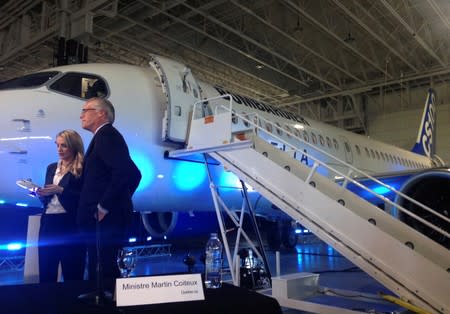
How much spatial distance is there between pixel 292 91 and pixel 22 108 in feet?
55.7

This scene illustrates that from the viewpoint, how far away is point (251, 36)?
14.9 m

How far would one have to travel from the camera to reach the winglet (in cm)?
1534

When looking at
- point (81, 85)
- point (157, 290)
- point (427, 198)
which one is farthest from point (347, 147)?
point (157, 290)

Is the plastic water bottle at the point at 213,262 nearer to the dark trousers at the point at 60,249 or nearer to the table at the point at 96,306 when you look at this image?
the table at the point at 96,306

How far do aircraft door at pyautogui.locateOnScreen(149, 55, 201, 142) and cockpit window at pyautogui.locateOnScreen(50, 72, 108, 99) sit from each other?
76cm

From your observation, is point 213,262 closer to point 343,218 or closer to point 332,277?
point 343,218

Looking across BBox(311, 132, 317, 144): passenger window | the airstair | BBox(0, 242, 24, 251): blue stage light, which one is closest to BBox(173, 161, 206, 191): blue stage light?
the airstair

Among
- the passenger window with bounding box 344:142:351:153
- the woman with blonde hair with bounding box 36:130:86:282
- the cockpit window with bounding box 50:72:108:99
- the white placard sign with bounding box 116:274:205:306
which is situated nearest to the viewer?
the white placard sign with bounding box 116:274:205:306

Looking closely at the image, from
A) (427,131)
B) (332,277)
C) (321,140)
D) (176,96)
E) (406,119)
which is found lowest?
(332,277)

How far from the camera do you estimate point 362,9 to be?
40.2 ft

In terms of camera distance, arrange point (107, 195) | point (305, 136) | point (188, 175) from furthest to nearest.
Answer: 1. point (305, 136)
2. point (188, 175)
3. point (107, 195)

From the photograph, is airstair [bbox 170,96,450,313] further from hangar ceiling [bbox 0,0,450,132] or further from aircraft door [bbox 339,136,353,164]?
hangar ceiling [bbox 0,0,450,132]

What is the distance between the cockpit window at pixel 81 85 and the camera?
490 cm

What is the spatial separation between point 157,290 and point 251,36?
14.2 meters
